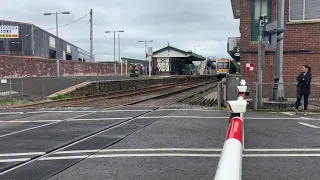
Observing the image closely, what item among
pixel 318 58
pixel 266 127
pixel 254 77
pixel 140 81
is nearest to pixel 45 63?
pixel 140 81

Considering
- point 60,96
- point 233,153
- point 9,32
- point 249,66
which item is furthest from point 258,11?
point 9,32

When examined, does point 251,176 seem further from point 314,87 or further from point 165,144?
point 314,87

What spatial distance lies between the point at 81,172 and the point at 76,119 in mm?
6119

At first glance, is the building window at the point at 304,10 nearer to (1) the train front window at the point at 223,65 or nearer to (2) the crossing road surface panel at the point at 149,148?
(2) the crossing road surface panel at the point at 149,148

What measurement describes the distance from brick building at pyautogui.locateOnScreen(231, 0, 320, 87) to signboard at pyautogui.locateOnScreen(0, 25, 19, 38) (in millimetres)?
31762

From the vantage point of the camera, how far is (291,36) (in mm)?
17078

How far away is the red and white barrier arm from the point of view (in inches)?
63.1

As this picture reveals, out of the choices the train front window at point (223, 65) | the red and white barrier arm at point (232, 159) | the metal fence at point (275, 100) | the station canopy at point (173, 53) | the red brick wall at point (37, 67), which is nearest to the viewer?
the red and white barrier arm at point (232, 159)

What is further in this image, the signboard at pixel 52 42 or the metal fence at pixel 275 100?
the signboard at pixel 52 42

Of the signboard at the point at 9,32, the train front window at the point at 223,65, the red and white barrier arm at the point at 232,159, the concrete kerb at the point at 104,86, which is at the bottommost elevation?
the concrete kerb at the point at 104,86

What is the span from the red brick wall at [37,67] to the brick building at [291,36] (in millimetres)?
17761

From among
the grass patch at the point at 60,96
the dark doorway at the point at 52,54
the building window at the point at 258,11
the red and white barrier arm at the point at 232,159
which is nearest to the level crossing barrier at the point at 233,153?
the red and white barrier arm at the point at 232,159

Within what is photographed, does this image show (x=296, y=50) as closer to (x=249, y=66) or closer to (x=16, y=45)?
(x=249, y=66)

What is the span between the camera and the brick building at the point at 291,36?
55.3ft
